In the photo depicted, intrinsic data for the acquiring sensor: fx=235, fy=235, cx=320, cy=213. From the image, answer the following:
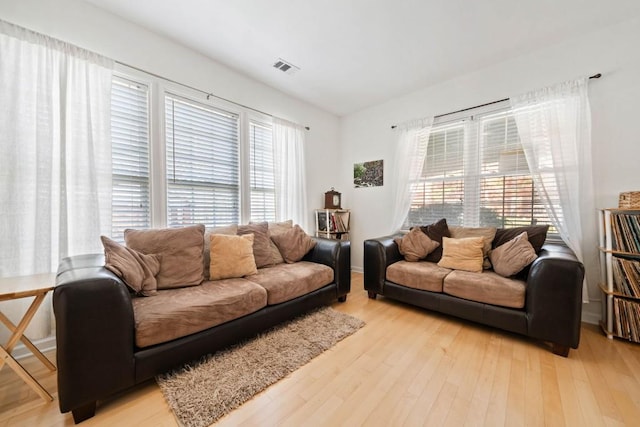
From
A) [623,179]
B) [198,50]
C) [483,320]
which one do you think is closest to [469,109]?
[623,179]

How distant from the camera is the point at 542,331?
172cm

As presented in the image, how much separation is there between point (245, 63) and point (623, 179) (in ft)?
12.7

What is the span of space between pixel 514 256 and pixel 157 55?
378 centimetres

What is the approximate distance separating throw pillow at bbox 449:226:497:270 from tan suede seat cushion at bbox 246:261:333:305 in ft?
5.05

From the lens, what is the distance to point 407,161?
130 inches

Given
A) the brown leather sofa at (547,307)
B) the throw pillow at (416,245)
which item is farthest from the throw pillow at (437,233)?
the brown leather sofa at (547,307)

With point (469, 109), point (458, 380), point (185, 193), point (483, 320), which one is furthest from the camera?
point (469, 109)

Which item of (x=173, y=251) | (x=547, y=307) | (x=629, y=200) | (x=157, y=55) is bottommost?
(x=547, y=307)

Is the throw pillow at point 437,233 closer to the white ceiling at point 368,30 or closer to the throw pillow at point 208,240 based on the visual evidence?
the white ceiling at point 368,30

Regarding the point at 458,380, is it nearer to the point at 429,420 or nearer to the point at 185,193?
the point at 429,420

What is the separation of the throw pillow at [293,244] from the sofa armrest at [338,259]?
0.13 metres

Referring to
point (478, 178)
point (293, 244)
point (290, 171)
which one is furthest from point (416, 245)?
point (290, 171)

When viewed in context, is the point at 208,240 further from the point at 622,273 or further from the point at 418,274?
the point at 622,273

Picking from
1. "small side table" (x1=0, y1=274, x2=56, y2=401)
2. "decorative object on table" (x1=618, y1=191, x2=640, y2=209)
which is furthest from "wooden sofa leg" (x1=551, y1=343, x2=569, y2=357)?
"small side table" (x1=0, y1=274, x2=56, y2=401)
